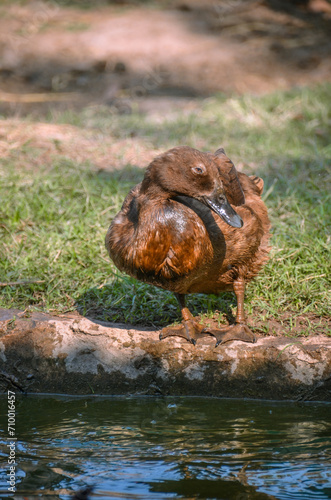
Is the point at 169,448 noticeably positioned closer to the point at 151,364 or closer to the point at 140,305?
the point at 151,364

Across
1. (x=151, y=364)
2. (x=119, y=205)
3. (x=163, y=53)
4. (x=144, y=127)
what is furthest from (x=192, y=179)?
(x=163, y=53)

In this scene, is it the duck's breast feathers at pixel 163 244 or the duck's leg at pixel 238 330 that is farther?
the duck's leg at pixel 238 330

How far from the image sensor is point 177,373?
3.85 meters

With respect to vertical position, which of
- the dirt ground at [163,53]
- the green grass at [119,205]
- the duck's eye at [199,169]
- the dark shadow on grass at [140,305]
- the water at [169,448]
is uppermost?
the dirt ground at [163,53]

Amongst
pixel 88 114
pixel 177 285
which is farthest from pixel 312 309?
pixel 88 114

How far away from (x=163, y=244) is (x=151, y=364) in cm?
78

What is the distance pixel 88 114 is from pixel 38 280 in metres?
4.48

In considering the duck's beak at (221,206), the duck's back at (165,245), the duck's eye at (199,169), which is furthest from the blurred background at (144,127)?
the duck's eye at (199,169)

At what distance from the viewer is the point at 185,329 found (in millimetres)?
4066

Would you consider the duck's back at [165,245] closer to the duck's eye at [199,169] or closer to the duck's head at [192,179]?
the duck's head at [192,179]

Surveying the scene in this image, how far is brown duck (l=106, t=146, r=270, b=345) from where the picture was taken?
3.62 meters

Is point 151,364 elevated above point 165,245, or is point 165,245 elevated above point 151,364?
point 165,245

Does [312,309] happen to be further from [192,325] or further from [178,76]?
[178,76]

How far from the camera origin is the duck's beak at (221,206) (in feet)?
11.8
